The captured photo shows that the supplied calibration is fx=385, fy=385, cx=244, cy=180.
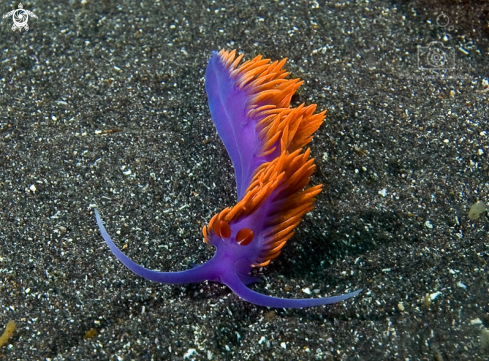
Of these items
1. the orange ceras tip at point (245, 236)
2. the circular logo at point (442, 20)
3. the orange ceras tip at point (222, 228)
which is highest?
the circular logo at point (442, 20)

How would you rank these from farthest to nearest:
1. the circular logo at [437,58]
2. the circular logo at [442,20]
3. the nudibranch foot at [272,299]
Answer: the circular logo at [442,20]
the circular logo at [437,58]
the nudibranch foot at [272,299]

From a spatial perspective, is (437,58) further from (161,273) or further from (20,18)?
(20,18)

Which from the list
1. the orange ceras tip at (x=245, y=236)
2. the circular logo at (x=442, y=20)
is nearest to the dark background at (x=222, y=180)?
the circular logo at (x=442, y=20)

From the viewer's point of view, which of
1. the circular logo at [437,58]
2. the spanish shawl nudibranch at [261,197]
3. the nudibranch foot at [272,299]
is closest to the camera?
the nudibranch foot at [272,299]

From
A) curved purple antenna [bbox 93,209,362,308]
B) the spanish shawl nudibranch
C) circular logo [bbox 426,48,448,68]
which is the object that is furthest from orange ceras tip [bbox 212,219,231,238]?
circular logo [bbox 426,48,448,68]

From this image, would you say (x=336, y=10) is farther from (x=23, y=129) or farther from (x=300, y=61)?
(x=23, y=129)

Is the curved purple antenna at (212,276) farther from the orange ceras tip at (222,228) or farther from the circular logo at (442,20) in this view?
the circular logo at (442,20)

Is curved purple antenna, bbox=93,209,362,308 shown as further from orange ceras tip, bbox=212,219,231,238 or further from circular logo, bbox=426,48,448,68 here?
circular logo, bbox=426,48,448,68

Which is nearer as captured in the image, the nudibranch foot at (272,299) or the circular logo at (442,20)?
the nudibranch foot at (272,299)
